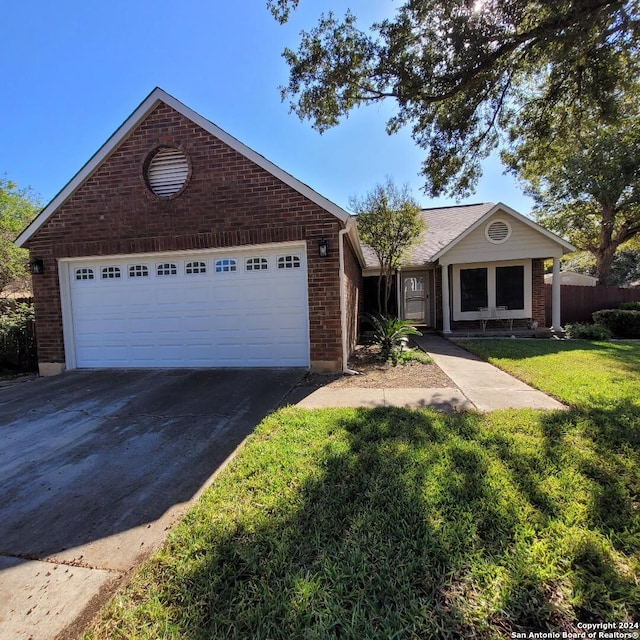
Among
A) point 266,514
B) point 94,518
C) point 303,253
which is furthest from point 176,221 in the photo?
point 266,514

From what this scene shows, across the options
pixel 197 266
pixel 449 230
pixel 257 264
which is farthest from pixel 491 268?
pixel 197 266

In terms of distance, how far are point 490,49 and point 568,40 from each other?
1400 mm

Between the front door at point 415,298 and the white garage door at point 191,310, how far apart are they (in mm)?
8756

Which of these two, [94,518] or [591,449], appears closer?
[94,518]

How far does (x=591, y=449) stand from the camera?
3.35m

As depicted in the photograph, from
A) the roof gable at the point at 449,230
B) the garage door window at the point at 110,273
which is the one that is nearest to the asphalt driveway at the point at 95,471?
the garage door window at the point at 110,273

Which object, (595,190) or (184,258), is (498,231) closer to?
(595,190)

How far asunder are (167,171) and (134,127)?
1.06 metres

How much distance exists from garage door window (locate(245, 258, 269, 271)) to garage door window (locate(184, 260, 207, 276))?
951 millimetres

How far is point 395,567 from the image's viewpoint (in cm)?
199

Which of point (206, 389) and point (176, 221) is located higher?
point (176, 221)

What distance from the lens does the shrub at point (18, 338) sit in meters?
8.30

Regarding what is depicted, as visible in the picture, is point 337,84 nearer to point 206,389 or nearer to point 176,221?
point 176,221

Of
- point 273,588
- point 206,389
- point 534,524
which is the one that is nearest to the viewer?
point 273,588
